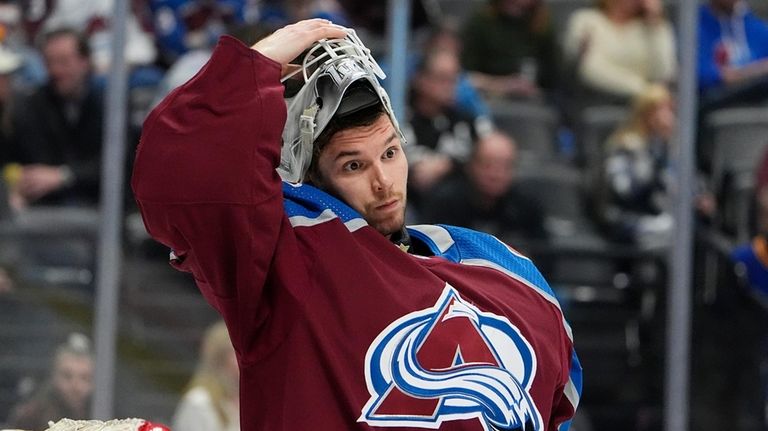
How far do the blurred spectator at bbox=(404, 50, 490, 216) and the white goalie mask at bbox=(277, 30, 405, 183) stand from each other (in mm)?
2333

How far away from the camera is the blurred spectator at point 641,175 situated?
4.02 m

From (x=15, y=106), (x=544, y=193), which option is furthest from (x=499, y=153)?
(x=15, y=106)

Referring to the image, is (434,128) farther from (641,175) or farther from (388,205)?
(388,205)

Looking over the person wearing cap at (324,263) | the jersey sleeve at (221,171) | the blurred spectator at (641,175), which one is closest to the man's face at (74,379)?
the blurred spectator at (641,175)

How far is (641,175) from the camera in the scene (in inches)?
160

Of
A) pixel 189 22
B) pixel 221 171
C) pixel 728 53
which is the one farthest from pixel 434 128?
pixel 221 171

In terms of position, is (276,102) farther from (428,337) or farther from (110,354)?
(110,354)

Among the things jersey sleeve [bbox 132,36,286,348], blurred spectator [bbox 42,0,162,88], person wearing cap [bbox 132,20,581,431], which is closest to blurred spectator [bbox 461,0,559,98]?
blurred spectator [bbox 42,0,162,88]

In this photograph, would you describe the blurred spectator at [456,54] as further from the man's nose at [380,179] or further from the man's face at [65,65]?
the man's nose at [380,179]

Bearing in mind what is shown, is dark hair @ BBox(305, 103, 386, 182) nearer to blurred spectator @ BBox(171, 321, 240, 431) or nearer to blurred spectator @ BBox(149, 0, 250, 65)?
blurred spectator @ BBox(171, 321, 240, 431)

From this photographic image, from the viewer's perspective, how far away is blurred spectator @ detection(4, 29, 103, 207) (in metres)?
4.01

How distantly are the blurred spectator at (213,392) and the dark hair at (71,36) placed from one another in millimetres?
880

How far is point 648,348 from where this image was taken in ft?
13.2

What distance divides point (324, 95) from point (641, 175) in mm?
2467
